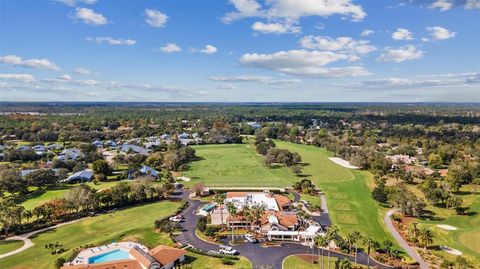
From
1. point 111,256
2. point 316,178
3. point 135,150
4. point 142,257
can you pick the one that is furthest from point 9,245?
point 135,150

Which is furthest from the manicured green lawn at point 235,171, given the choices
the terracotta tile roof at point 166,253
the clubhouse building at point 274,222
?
the terracotta tile roof at point 166,253

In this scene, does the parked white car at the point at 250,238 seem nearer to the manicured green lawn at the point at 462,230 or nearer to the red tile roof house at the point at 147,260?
the red tile roof house at the point at 147,260

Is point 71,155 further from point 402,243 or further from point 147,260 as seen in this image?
point 402,243

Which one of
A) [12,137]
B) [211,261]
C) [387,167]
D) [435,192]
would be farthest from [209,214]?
[12,137]

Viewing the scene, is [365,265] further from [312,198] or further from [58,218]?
[58,218]

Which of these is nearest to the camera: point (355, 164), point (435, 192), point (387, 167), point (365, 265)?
point (365, 265)
